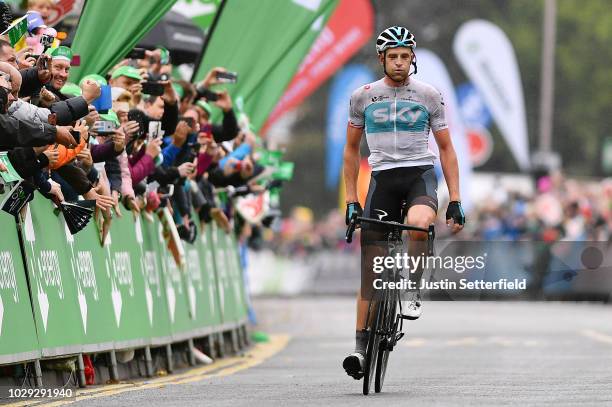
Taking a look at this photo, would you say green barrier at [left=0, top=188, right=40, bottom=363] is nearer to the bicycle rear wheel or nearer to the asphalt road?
the asphalt road

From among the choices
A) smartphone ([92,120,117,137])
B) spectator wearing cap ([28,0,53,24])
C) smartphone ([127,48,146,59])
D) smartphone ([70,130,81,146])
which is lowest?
smartphone ([70,130,81,146])

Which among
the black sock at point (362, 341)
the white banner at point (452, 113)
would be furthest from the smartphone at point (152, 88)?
the white banner at point (452, 113)

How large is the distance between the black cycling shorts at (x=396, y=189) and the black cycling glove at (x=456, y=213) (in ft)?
0.57

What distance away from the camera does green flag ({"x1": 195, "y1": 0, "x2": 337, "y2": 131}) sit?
21625 millimetres

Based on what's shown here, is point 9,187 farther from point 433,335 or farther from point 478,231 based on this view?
point 478,231

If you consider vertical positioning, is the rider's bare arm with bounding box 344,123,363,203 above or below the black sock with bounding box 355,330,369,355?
above

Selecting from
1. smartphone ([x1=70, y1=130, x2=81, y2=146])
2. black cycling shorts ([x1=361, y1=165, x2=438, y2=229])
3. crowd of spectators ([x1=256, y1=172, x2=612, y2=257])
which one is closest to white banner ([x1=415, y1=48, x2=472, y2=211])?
crowd of spectators ([x1=256, y1=172, x2=612, y2=257])

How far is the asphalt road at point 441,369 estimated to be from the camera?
41.7 feet

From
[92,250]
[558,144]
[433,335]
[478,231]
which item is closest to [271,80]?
[433,335]

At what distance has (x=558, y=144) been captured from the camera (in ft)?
284

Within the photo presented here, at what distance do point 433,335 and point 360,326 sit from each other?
438 inches

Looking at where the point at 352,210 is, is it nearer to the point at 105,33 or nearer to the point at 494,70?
the point at 105,33

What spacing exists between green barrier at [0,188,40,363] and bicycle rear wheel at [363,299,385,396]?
224cm

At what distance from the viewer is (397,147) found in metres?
13.3
